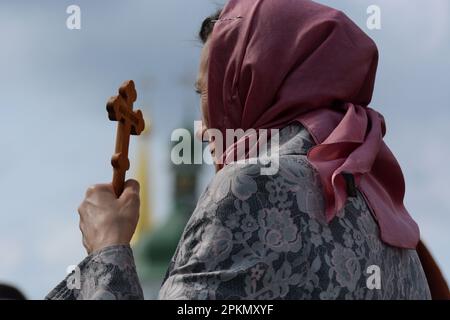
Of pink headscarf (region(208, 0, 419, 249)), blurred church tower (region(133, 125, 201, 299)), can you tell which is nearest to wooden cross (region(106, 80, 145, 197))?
pink headscarf (region(208, 0, 419, 249))

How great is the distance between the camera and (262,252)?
3.00m

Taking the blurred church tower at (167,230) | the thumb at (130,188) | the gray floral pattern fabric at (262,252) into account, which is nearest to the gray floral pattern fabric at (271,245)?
the gray floral pattern fabric at (262,252)

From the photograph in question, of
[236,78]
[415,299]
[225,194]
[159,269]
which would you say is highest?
[236,78]

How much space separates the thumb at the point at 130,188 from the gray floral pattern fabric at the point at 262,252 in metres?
0.18

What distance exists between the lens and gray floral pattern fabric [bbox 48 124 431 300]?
2.98 m

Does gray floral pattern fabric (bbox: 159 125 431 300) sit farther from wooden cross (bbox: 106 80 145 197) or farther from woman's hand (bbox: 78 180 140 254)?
wooden cross (bbox: 106 80 145 197)

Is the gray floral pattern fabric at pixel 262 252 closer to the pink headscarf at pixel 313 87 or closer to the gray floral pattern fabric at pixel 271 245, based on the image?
the gray floral pattern fabric at pixel 271 245

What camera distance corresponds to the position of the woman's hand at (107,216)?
3150mm
